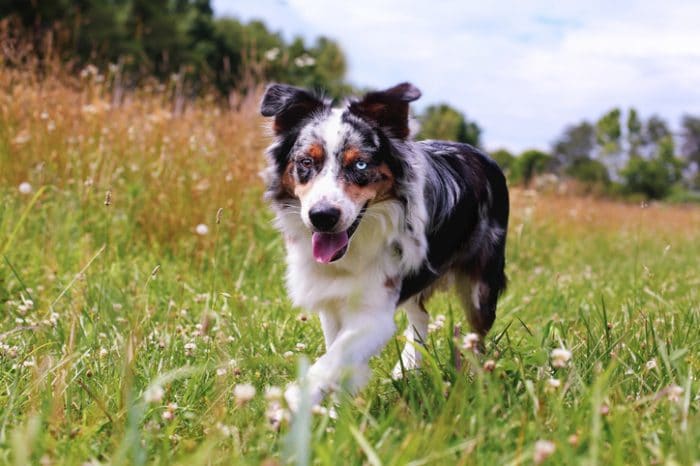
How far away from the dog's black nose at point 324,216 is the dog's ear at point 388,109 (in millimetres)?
569

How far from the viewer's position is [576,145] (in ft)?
194

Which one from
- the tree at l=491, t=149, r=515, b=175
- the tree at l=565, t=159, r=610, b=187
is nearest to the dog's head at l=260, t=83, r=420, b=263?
the tree at l=491, t=149, r=515, b=175

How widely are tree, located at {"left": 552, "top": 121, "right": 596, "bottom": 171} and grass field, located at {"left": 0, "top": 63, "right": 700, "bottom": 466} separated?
51799 millimetres

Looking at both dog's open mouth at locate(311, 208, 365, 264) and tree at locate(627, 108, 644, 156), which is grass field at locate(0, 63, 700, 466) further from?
tree at locate(627, 108, 644, 156)

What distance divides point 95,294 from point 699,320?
2944 millimetres

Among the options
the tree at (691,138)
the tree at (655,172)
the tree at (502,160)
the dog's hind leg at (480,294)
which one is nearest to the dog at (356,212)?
the dog's hind leg at (480,294)

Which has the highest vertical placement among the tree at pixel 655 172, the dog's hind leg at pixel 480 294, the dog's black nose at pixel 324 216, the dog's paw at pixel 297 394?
the dog's black nose at pixel 324 216

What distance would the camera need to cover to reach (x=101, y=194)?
5.21 m

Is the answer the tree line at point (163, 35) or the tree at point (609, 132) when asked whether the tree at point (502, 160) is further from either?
the tree at point (609, 132)

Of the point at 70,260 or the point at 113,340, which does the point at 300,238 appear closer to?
the point at 113,340

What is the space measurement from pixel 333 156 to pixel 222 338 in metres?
0.80

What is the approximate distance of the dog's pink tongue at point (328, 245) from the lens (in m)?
2.74

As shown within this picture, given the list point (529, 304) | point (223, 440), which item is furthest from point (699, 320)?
point (223, 440)

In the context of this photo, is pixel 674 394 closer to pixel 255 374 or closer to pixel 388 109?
pixel 255 374
